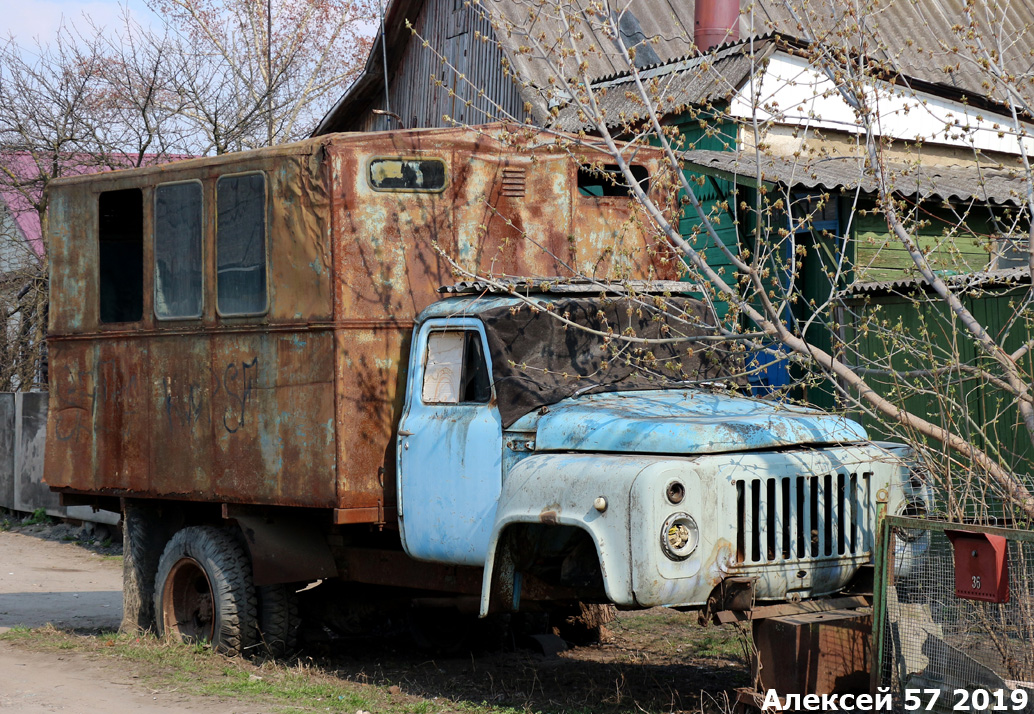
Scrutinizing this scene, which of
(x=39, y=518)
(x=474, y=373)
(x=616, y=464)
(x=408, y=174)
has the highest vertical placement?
(x=408, y=174)

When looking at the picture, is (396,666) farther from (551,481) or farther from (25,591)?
(25,591)

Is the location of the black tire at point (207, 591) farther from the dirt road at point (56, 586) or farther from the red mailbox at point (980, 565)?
the red mailbox at point (980, 565)

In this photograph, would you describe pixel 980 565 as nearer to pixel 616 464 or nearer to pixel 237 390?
pixel 616 464

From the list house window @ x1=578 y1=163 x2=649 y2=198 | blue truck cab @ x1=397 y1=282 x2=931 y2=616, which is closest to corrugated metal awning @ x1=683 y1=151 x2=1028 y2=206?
house window @ x1=578 y1=163 x2=649 y2=198

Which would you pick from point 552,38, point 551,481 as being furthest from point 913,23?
point 551,481

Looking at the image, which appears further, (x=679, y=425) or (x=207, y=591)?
(x=207, y=591)

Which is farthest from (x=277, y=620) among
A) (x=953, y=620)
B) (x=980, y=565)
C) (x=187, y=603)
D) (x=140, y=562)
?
(x=980, y=565)

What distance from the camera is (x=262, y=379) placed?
7.60 metres

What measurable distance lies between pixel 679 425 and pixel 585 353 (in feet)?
3.85

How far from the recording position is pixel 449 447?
664cm

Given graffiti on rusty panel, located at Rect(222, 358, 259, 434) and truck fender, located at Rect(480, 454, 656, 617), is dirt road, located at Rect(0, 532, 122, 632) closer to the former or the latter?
graffiti on rusty panel, located at Rect(222, 358, 259, 434)

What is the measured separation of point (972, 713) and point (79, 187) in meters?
7.03

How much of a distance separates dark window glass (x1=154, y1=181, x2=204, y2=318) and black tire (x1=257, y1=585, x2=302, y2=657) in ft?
6.31

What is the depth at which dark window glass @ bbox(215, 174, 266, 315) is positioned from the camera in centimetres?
762
